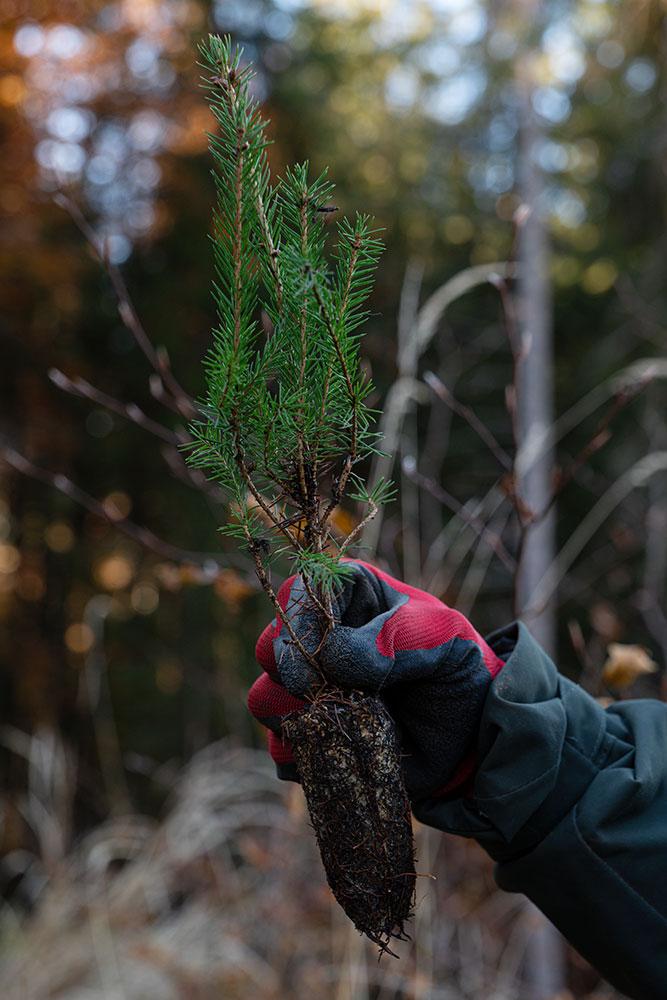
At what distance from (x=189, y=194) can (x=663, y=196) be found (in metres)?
4.07

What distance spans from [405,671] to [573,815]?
11.0 inches

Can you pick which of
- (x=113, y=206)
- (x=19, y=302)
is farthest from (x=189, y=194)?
(x=19, y=302)

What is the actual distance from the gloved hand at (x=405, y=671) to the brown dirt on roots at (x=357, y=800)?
38 millimetres

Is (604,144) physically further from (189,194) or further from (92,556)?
(92,556)

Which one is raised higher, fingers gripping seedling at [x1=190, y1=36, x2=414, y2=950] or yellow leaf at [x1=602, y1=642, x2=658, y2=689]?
fingers gripping seedling at [x1=190, y1=36, x2=414, y2=950]

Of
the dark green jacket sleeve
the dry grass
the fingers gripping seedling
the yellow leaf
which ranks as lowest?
the dry grass

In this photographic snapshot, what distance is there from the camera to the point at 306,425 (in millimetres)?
928

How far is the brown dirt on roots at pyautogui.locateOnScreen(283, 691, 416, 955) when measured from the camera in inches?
38.6

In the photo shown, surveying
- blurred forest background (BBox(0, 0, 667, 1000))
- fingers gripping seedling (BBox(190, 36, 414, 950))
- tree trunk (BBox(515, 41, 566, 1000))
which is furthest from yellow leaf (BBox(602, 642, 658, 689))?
tree trunk (BBox(515, 41, 566, 1000))

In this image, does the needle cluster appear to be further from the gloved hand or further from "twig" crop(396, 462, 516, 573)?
"twig" crop(396, 462, 516, 573)

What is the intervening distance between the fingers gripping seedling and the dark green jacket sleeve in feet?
0.46

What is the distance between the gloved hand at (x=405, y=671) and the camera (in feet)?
3.34

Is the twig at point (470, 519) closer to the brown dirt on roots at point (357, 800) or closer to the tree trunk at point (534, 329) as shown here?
the brown dirt on roots at point (357, 800)

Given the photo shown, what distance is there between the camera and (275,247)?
0.88 metres
